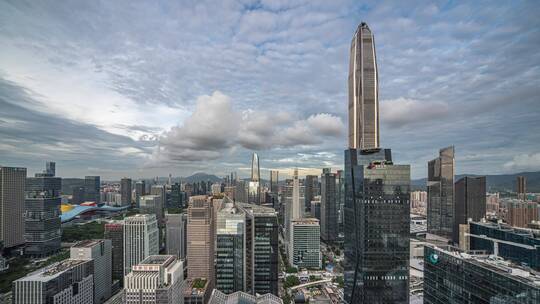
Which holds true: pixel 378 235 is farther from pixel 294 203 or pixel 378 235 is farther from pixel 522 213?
pixel 294 203

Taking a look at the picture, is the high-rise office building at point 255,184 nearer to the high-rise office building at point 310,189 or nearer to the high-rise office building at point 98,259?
the high-rise office building at point 310,189

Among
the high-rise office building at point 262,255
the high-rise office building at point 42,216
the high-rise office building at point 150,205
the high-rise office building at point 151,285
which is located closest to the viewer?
the high-rise office building at point 151,285

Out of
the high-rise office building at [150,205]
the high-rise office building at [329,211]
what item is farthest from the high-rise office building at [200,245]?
the high-rise office building at [329,211]

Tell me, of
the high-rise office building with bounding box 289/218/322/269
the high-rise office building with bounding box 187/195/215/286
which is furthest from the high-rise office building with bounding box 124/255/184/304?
the high-rise office building with bounding box 289/218/322/269

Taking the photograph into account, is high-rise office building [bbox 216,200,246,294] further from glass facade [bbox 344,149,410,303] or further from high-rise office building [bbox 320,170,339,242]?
high-rise office building [bbox 320,170,339,242]

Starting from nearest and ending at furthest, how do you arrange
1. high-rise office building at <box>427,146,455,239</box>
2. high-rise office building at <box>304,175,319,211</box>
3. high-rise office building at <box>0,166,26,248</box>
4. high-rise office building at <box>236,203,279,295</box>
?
1. high-rise office building at <box>236,203,279,295</box>
2. high-rise office building at <box>0,166,26,248</box>
3. high-rise office building at <box>427,146,455,239</box>
4. high-rise office building at <box>304,175,319,211</box>

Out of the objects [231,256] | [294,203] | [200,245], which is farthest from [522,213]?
[200,245]

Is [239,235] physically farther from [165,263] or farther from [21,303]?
[21,303]
